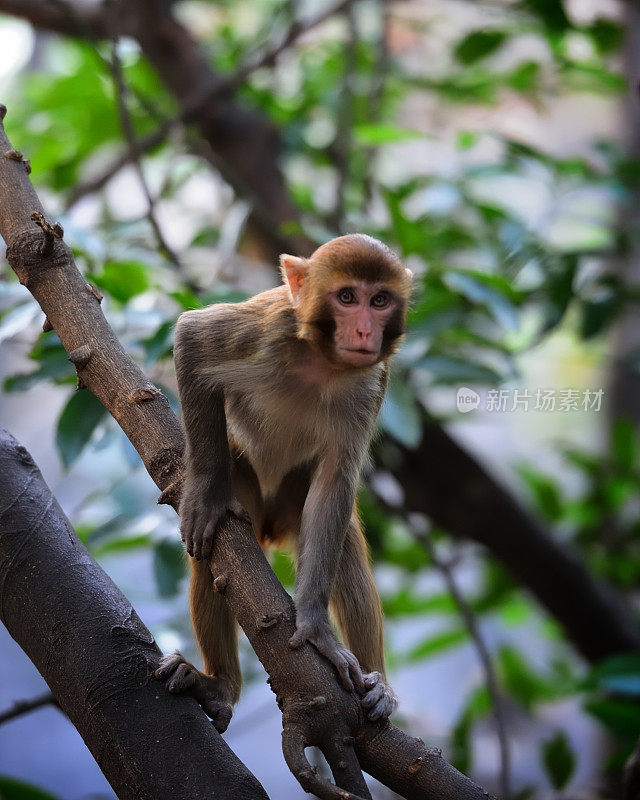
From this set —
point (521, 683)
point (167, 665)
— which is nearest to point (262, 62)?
point (167, 665)

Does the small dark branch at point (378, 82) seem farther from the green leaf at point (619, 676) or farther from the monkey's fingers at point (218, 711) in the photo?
the monkey's fingers at point (218, 711)

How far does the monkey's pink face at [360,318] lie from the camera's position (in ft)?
9.14

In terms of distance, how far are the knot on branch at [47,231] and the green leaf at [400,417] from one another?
1.53 meters

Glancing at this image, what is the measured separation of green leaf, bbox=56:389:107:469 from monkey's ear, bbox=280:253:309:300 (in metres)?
0.87

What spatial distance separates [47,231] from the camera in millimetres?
2457

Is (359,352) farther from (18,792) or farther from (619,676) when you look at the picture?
(619,676)

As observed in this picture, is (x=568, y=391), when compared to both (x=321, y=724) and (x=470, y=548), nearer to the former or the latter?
(x=470, y=548)

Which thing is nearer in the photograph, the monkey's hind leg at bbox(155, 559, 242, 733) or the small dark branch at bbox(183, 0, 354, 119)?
the monkey's hind leg at bbox(155, 559, 242, 733)

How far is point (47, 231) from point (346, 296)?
98 centimetres

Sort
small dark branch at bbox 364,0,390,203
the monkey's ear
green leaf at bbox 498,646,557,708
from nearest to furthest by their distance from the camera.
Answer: the monkey's ear → small dark branch at bbox 364,0,390,203 → green leaf at bbox 498,646,557,708

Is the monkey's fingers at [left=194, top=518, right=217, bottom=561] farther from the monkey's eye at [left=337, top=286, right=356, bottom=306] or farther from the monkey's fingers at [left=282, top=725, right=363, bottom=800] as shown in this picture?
the monkey's eye at [left=337, top=286, right=356, bottom=306]

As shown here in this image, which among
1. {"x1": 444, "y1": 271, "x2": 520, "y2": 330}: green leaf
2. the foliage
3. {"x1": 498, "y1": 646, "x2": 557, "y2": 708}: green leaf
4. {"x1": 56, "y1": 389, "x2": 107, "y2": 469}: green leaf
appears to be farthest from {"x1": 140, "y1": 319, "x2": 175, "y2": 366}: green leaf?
{"x1": 498, "y1": 646, "x2": 557, "y2": 708}: green leaf

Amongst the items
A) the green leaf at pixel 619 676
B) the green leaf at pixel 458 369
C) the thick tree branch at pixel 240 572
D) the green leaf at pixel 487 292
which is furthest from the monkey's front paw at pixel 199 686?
the green leaf at pixel 619 676

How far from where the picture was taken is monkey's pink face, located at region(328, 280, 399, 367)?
2.79 m
